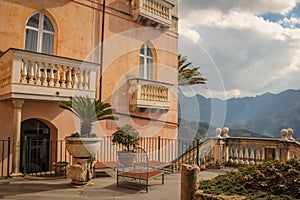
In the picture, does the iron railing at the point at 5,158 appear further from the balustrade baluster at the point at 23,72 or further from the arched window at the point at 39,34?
the arched window at the point at 39,34

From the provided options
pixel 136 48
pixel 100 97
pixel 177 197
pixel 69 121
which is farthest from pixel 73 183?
pixel 136 48

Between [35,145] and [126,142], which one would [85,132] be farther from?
[35,145]

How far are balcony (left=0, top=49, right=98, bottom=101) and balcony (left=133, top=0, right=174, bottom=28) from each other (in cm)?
466

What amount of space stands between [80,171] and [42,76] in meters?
3.34

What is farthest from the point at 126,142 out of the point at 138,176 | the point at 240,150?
the point at 240,150

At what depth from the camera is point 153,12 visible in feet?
46.0

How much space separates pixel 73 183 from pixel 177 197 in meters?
2.78

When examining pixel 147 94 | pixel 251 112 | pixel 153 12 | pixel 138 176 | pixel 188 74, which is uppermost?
pixel 153 12

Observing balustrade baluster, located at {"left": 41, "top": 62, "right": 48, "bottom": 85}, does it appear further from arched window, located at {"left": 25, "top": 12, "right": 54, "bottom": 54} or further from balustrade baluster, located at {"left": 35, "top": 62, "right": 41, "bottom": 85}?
arched window, located at {"left": 25, "top": 12, "right": 54, "bottom": 54}

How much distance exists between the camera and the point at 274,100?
757 inches

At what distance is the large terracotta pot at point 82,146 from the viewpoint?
7395mm

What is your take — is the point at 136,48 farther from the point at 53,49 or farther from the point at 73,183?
the point at 73,183

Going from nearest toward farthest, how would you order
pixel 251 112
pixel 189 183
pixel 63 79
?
pixel 189 183 → pixel 63 79 → pixel 251 112

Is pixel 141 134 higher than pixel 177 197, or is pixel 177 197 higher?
pixel 141 134
